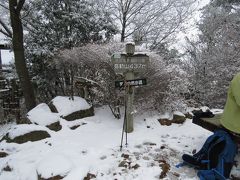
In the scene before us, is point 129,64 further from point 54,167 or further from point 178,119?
point 54,167

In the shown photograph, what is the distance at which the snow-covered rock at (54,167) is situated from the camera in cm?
324

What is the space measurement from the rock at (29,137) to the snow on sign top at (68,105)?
0.76 meters

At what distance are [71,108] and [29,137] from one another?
3.83 feet

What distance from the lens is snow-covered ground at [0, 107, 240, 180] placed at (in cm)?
335

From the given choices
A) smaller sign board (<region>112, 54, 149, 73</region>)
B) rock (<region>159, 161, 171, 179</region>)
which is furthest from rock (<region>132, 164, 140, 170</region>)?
smaller sign board (<region>112, 54, 149, 73</region>)

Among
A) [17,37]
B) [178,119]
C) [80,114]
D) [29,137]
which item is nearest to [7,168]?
[29,137]

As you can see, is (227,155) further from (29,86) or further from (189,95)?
(29,86)

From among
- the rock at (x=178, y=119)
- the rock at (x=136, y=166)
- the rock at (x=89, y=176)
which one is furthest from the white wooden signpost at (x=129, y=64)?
the rock at (x=89, y=176)

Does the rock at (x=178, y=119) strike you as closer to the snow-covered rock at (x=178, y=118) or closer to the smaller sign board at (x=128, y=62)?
the snow-covered rock at (x=178, y=118)

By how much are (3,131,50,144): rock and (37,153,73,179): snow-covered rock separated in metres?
0.97

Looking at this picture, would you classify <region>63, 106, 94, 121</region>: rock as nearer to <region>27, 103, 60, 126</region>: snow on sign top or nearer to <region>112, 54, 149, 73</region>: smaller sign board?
<region>27, 103, 60, 126</region>: snow on sign top

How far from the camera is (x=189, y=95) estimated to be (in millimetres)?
6793

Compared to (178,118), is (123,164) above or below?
below

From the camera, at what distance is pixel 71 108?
539cm
